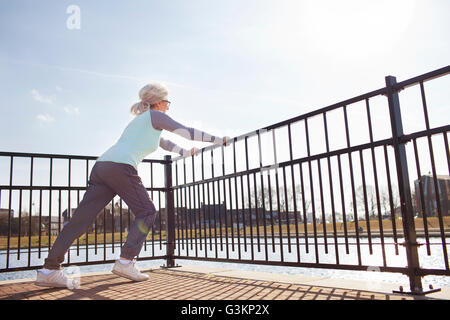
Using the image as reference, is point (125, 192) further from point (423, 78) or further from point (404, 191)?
point (423, 78)

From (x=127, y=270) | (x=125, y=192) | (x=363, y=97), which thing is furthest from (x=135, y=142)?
(x=363, y=97)

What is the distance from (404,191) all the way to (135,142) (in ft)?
6.86

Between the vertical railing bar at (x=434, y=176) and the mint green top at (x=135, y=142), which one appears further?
the mint green top at (x=135, y=142)

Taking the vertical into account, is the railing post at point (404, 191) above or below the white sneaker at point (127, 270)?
above

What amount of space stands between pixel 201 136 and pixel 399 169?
1.56 m

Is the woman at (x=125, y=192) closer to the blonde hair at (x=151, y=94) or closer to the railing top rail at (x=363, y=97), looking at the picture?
the blonde hair at (x=151, y=94)

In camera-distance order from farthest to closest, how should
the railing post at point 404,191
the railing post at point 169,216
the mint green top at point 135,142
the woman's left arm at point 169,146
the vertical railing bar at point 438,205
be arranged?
the railing post at point 169,216 < the woman's left arm at point 169,146 < the mint green top at point 135,142 < the railing post at point 404,191 < the vertical railing bar at point 438,205

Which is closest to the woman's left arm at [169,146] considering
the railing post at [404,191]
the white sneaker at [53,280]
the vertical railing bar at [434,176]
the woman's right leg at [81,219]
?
the woman's right leg at [81,219]

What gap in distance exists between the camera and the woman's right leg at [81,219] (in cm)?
290

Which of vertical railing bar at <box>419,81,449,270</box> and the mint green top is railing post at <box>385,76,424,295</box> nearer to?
vertical railing bar at <box>419,81,449,270</box>

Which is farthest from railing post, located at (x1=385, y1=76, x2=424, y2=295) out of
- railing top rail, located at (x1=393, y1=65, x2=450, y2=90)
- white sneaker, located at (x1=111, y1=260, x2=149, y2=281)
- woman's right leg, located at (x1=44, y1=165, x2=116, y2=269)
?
woman's right leg, located at (x1=44, y1=165, x2=116, y2=269)

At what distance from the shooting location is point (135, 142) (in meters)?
3.06

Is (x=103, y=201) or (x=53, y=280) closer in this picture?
(x=53, y=280)
